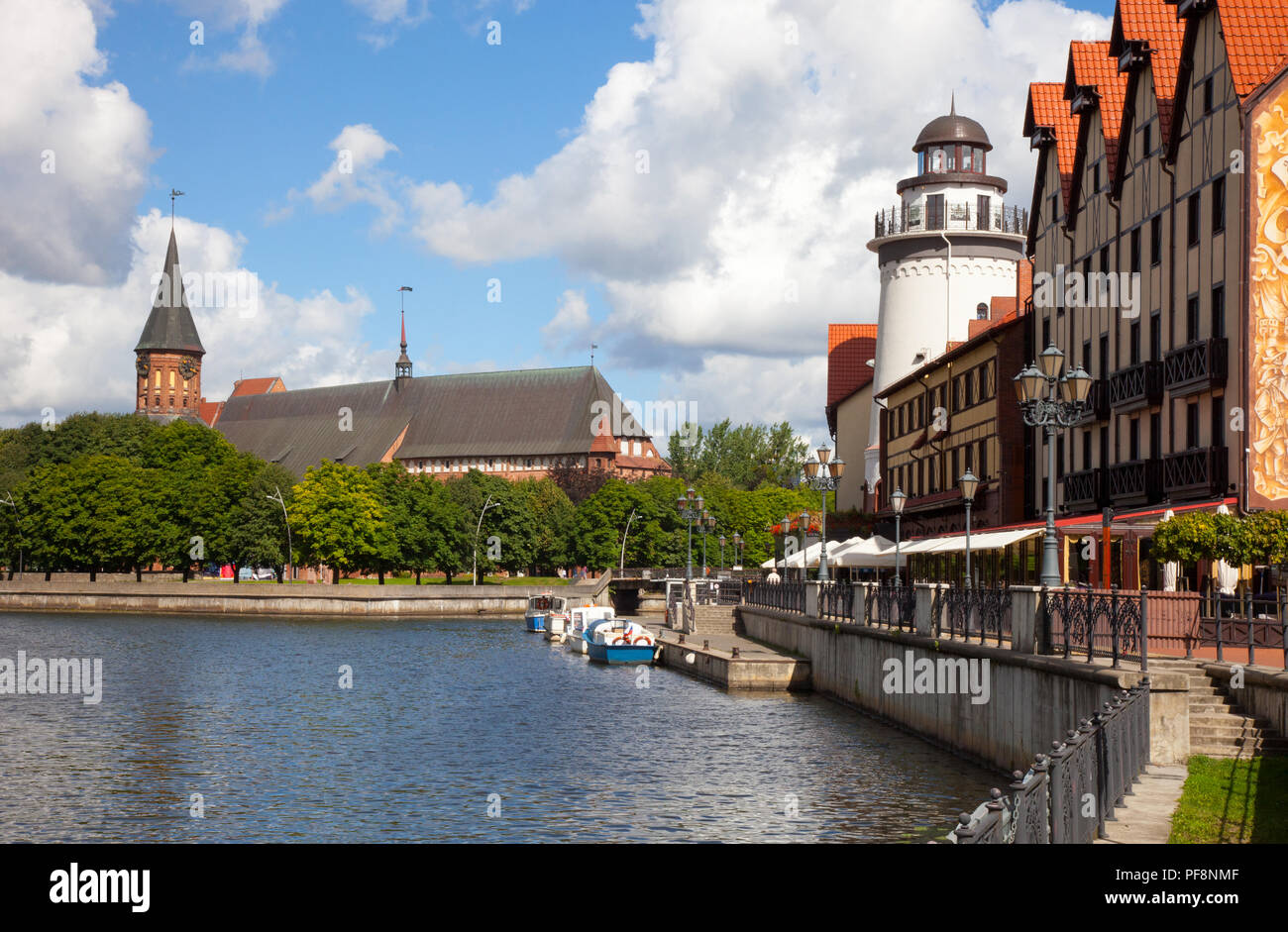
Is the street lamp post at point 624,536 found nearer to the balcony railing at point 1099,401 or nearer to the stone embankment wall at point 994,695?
the balcony railing at point 1099,401

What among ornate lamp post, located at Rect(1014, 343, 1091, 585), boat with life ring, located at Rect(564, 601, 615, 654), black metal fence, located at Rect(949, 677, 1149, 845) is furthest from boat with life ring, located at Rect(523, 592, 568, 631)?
black metal fence, located at Rect(949, 677, 1149, 845)

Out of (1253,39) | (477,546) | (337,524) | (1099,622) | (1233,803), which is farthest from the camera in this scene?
(477,546)

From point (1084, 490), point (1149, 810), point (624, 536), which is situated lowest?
point (1149, 810)

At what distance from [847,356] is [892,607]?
6630 cm

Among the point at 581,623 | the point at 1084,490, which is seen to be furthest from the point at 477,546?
the point at 1084,490

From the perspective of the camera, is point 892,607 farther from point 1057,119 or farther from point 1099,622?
point 1057,119

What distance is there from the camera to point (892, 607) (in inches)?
1539

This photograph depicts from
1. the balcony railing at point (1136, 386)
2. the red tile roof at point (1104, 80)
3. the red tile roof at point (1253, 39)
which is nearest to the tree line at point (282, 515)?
the red tile roof at point (1104, 80)

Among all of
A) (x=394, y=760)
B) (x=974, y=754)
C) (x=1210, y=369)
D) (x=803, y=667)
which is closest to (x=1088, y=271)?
(x=1210, y=369)

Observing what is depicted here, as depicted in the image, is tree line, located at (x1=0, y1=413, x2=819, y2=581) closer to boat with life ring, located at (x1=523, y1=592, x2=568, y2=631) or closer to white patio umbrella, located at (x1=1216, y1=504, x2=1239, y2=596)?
boat with life ring, located at (x1=523, y1=592, x2=568, y2=631)

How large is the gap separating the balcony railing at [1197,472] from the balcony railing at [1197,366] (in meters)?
1.70

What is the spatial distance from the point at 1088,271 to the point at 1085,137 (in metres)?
4.52

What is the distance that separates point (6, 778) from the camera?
1175 inches
